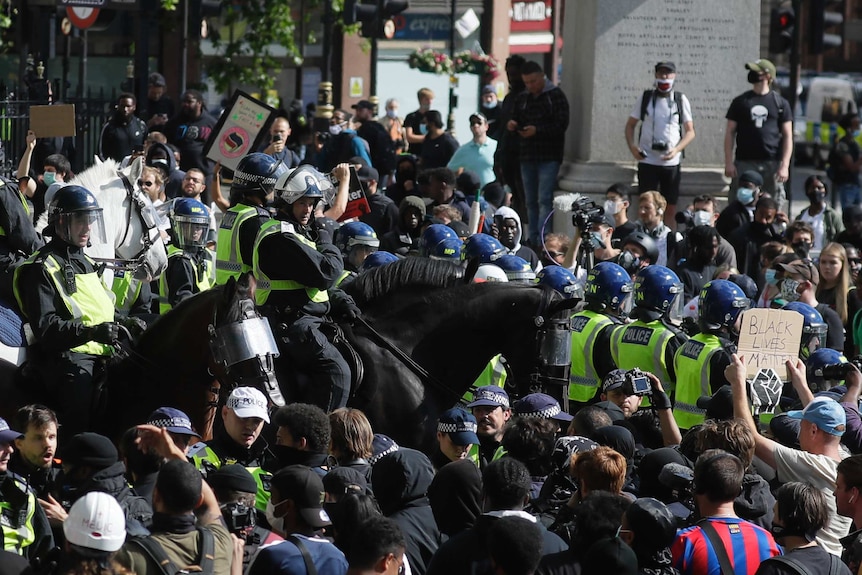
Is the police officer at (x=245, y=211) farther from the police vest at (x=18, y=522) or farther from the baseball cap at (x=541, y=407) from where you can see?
the police vest at (x=18, y=522)

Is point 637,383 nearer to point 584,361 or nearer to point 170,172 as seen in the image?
point 584,361

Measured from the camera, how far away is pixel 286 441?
722 centimetres

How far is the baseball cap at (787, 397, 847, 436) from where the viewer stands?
779 centimetres

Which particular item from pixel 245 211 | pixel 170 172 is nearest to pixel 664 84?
pixel 170 172

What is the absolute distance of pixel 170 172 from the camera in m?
16.6

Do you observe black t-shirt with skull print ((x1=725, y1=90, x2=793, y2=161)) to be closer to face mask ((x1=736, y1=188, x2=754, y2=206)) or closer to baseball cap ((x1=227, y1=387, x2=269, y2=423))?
face mask ((x1=736, y1=188, x2=754, y2=206))

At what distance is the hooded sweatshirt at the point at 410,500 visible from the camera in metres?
6.79

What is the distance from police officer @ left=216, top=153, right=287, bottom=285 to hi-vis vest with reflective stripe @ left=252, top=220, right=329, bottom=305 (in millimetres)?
109

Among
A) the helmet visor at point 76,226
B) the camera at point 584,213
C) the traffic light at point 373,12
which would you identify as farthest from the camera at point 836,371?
the traffic light at point 373,12

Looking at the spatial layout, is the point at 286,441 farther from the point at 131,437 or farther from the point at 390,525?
the point at 390,525

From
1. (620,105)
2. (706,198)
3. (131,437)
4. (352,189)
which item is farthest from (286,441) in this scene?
(620,105)

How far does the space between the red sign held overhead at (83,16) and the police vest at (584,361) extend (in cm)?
1454

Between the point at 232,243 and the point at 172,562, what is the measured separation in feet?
14.0

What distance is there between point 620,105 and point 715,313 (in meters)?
7.62
